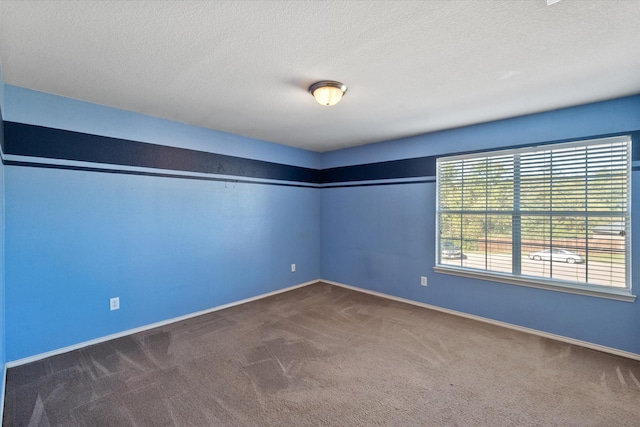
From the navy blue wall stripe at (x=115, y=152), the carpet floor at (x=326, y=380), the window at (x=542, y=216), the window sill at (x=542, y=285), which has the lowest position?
the carpet floor at (x=326, y=380)

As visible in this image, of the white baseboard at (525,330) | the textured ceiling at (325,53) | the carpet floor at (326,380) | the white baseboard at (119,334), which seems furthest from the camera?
the white baseboard at (525,330)

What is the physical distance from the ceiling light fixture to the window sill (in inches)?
101

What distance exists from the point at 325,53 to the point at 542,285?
10.1 feet

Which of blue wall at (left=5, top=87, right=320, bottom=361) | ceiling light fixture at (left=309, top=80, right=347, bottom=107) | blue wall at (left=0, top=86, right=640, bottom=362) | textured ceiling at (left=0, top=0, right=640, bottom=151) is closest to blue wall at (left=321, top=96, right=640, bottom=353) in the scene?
blue wall at (left=0, top=86, right=640, bottom=362)

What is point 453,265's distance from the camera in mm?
3666

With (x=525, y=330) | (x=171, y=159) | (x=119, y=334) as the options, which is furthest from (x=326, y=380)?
(x=171, y=159)

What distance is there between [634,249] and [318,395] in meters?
3.02

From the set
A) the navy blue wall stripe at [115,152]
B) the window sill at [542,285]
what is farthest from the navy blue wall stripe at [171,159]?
the window sill at [542,285]

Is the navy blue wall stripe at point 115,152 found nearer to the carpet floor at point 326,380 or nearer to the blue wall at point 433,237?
the blue wall at point 433,237

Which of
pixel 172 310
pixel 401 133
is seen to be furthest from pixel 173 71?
pixel 401 133

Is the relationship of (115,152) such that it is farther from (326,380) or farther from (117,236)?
(326,380)

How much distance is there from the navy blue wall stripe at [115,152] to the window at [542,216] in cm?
276

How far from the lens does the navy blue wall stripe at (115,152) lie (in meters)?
2.44

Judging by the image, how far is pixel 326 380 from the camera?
2.23 m
